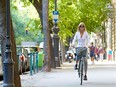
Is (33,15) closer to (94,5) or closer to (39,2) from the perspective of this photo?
(94,5)

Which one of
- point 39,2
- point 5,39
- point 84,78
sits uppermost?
point 39,2

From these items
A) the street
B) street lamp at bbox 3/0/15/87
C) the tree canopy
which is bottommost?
the street

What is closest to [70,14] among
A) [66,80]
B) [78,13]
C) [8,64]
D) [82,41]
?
[78,13]

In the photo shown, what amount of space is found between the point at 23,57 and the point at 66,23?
58.1 ft

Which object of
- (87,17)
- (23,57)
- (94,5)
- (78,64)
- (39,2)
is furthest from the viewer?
(87,17)

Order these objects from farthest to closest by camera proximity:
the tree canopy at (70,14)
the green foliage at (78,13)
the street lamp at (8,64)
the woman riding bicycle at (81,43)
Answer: the green foliage at (78,13), the tree canopy at (70,14), the woman riding bicycle at (81,43), the street lamp at (8,64)

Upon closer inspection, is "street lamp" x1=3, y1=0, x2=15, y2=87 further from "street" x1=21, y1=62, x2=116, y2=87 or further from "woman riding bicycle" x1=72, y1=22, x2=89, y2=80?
"woman riding bicycle" x1=72, y1=22, x2=89, y2=80

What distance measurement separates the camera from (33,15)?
4406 centimetres

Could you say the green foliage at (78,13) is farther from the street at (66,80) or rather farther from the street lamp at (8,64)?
the street lamp at (8,64)

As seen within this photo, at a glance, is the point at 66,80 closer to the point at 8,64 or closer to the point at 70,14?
the point at 8,64

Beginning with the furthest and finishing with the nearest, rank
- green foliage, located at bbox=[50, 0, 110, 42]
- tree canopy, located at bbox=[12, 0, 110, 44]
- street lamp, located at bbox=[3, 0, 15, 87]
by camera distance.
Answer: green foliage, located at bbox=[50, 0, 110, 42] < tree canopy, located at bbox=[12, 0, 110, 44] < street lamp, located at bbox=[3, 0, 15, 87]

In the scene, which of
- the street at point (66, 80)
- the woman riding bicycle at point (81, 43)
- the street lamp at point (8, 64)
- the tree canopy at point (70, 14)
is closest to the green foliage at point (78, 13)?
the tree canopy at point (70, 14)

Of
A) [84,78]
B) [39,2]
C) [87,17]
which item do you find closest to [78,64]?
[84,78]

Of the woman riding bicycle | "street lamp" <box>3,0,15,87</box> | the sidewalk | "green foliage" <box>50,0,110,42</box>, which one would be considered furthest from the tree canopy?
"street lamp" <box>3,0,15,87</box>
